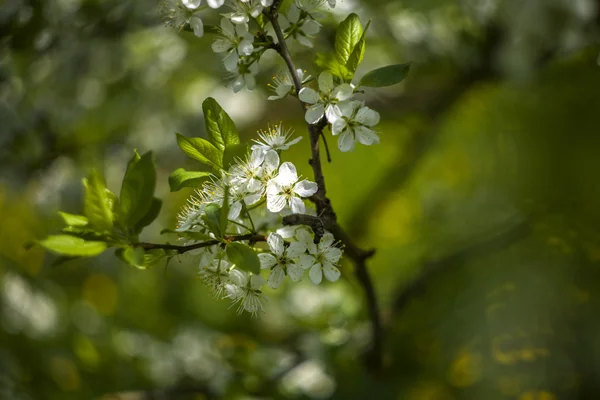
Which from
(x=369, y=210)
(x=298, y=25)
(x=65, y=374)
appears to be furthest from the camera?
(x=369, y=210)

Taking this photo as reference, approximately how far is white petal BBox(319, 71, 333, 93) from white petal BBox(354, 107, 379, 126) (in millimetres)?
35

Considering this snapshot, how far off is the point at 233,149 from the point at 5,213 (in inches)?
62.3

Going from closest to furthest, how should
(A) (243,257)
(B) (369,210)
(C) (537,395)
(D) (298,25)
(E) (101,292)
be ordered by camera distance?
1. (A) (243,257)
2. (D) (298,25)
3. (C) (537,395)
4. (B) (369,210)
5. (E) (101,292)

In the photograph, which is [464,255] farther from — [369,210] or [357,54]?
[357,54]

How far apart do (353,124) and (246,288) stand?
0.18 m

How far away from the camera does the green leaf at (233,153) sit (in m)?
0.45

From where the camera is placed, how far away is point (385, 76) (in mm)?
456

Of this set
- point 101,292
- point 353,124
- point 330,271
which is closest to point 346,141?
point 353,124

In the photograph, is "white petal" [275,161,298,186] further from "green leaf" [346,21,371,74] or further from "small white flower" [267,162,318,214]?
"green leaf" [346,21,371,74]

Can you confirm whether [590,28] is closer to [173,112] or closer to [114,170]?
[173,112]

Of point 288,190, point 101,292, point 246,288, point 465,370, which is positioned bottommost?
point 101,292

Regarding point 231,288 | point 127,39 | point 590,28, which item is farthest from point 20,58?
point 590,28

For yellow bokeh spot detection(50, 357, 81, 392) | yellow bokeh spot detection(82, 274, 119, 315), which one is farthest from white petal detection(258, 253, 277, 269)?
yellow bokeh spot detection(82, 274, 119, 315)

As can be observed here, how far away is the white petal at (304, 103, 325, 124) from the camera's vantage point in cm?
47
